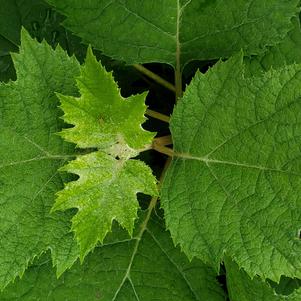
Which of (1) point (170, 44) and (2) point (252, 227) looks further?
(1) point (170, 44)

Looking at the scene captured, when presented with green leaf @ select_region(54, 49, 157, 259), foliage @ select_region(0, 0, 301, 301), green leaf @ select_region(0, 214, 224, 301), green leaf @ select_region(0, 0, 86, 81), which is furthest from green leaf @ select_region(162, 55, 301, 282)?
green leaf @ select_region(0, 0, 86, 81)

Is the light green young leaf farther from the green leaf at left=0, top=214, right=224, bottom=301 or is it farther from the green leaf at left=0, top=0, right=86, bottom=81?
the green leaf at left=0, top=0, right=86, bottom=81

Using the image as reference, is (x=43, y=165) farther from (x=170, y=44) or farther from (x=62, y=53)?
(x=170, y=44)

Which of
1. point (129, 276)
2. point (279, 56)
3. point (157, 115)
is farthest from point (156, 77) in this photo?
point (129, 276)

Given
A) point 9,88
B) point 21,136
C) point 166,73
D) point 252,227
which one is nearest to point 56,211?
point 21,136

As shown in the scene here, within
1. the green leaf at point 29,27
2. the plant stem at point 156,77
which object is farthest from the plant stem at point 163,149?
the green leaf at point 29,27

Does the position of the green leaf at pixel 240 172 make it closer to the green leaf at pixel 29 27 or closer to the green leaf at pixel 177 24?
the green leaf at pixel 177 24

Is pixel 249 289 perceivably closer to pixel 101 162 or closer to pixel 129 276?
pixel 129 276
